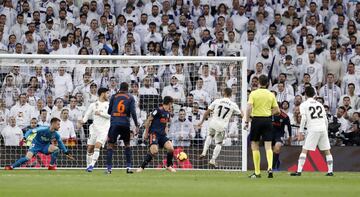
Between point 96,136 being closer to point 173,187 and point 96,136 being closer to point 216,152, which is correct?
point 216,152

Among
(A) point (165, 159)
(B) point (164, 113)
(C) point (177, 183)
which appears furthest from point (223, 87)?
(C) point (177, 183)

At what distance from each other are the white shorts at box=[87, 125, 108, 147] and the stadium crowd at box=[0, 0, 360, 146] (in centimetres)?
159

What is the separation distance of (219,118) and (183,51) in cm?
439

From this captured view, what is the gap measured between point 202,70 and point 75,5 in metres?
5.93

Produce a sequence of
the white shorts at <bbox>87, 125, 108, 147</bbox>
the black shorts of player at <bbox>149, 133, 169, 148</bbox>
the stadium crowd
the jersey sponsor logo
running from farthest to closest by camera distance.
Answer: the stadium crowd
the white shorts at <bbox>87, 125, 108, 147</bbox>
the black shorts of player at <bbox>149, 133, 169, 148</bbox>
the jersey sponsor logo

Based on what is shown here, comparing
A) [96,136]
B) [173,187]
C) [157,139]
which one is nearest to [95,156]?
[96,136]

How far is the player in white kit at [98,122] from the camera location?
91.3 feet

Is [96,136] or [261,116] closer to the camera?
[261,116]

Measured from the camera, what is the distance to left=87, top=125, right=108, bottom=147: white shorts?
2803 cm

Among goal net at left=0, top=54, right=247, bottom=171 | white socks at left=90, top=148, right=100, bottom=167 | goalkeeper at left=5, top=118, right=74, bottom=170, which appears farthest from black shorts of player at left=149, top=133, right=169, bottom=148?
goal net at left=0, top=54, right=247, bottom=171

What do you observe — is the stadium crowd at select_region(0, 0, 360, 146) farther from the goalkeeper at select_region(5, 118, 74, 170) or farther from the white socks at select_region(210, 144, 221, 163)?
the goalkeeper at select_region(5, 118, 74, 170)

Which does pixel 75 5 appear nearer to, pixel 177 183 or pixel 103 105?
pixel 103 105

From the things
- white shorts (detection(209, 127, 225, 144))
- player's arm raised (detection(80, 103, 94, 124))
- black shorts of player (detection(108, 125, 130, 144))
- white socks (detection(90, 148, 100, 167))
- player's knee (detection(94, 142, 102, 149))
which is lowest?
white socks (detection(90, 148, 100, 167))

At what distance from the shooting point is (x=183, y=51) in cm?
3397
